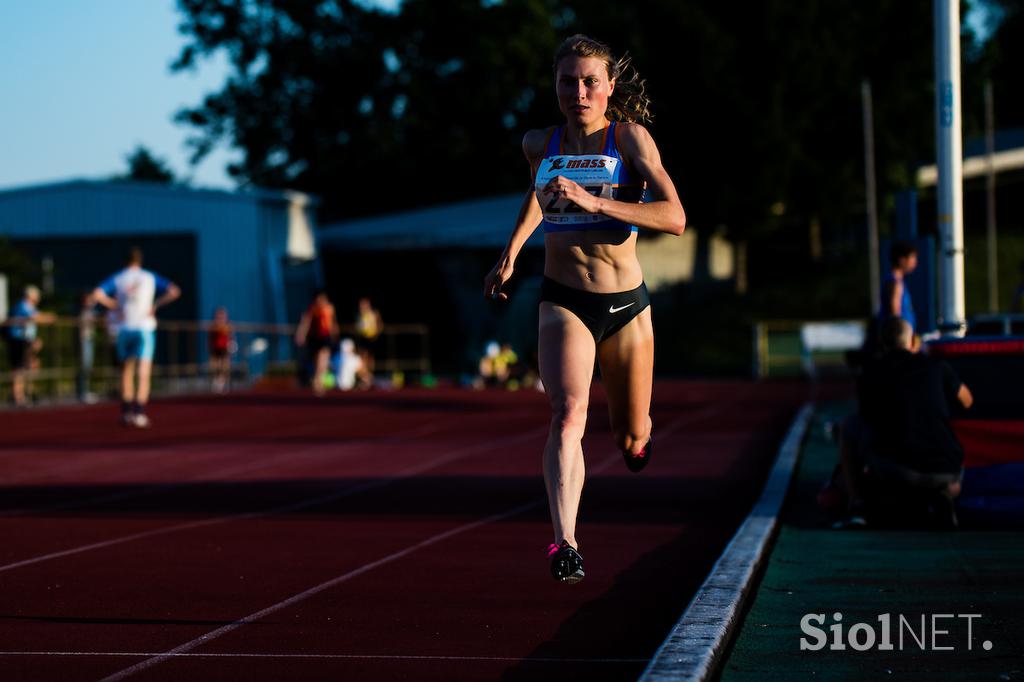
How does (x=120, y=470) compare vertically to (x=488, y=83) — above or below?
below

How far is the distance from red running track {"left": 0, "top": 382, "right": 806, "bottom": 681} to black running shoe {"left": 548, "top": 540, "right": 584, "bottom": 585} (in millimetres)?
217

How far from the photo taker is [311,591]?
23.3ft

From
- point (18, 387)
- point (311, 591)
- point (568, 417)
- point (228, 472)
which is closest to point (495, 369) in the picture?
point (18, 387)

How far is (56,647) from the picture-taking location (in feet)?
18.5

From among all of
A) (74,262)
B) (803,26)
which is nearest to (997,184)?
(803,26)

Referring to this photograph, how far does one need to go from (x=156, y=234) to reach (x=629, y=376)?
1539 inches

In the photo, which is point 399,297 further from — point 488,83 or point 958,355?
point 958,355

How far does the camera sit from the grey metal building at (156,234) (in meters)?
44.1

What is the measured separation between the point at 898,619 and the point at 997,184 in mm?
48764

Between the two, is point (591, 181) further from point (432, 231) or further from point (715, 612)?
point (432, 231)

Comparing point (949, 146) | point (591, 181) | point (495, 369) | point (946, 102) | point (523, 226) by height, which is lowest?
Result: point (495, 369)

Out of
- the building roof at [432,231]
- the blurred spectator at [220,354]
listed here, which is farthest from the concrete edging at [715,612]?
the building roof at [432,231]

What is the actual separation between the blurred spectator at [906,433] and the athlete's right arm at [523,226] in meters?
3.59

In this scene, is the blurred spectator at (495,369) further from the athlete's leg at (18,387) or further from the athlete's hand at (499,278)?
the athlete's hand at (499,278)
